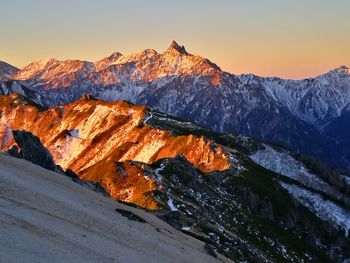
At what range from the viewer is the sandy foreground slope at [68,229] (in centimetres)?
3353

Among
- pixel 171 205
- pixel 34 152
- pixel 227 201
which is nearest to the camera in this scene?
pixel 171 205

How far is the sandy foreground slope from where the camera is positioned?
33531 mm

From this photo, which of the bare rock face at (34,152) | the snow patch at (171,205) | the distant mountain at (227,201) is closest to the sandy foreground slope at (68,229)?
the distant mountain at (227,201)

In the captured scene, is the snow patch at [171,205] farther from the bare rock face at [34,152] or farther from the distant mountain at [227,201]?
the bare rock face at [34,152]

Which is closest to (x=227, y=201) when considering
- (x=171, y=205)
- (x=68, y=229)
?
(x=171, y=205)

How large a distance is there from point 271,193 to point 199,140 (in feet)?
118

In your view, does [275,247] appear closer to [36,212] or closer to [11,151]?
[11,151]

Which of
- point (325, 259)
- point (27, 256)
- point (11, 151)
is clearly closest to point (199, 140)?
point (325, 259)

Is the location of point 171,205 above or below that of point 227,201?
below

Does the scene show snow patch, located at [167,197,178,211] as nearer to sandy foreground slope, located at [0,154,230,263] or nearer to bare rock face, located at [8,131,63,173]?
sandy foreground slope, located at [0,154,230,263]

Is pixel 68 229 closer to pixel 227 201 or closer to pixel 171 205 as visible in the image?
pixel 171 205

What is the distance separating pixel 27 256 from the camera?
1209 inches

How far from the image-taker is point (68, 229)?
131 ft

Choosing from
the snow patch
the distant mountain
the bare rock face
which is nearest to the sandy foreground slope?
the distant mountain
